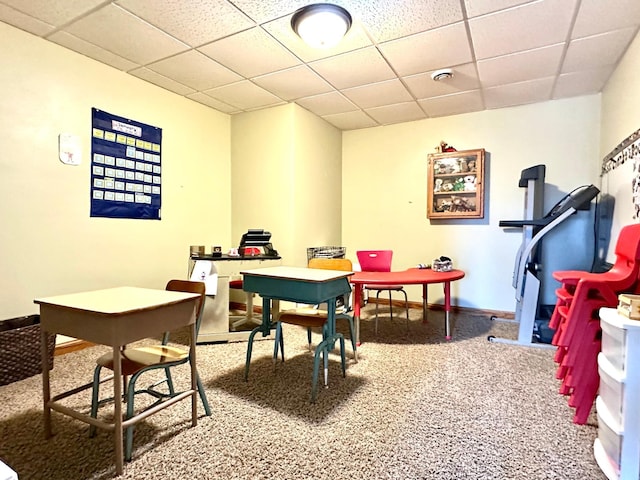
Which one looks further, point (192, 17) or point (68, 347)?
point (68, 347)

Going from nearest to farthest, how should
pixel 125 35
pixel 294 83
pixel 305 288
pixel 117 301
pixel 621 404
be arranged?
1. pixel 621 404
2. pixel 117 301
3. pixel 305 288
4. pixel 125 35
5. pixel 294 83

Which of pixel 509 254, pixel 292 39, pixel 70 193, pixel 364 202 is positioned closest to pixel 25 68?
pixel 70 193

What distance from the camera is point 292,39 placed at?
3027 mm

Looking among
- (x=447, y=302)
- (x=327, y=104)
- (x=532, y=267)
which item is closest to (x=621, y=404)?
(x=447, y=302)

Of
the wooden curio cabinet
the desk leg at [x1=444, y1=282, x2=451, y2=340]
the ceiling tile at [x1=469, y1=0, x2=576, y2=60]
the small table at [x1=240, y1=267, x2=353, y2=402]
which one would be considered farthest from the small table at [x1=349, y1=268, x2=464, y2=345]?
the ceiling tile at [x1=469, y1=0, x2=576, y2=60]

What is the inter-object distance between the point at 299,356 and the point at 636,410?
2367 millimetres

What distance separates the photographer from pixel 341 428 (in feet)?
6.79

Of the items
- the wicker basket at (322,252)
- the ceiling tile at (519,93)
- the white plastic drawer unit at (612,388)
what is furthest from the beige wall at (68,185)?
the white plastic drawer unit at (612,388)

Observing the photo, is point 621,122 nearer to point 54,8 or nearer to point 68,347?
point 54,8

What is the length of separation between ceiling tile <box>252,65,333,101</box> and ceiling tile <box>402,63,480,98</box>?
97 centimetres

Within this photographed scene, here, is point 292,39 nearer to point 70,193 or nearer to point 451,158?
point 70,193

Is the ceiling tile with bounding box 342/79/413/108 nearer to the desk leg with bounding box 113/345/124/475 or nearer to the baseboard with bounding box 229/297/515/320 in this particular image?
the baseboard with bounding box 229/297/515/320

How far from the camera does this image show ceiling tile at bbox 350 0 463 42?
99.4 inches

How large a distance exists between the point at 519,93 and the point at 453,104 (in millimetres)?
744
